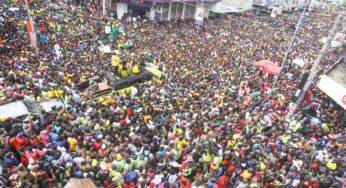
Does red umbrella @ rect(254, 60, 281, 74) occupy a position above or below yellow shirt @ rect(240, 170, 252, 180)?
above

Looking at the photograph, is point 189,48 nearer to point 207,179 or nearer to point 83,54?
point 83,54

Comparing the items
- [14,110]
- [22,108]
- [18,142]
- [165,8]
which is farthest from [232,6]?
[18,142]

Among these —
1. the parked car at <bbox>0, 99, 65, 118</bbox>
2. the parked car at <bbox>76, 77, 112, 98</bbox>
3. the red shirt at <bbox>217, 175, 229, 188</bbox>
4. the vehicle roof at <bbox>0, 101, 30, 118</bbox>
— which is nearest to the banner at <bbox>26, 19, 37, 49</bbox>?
the parked car at <bbox>76, 77, 112, 98</bbox>

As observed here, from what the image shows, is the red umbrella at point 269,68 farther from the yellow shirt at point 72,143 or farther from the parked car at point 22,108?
the yellow shirt at point 72,143

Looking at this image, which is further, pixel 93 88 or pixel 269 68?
pixel 269 68

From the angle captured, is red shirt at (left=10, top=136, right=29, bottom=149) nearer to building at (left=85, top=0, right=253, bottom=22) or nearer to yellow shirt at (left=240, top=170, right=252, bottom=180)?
yellow shirt at (left=240, top=170, right=252, bottom=180)

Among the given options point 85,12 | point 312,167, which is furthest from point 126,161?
point 85,12

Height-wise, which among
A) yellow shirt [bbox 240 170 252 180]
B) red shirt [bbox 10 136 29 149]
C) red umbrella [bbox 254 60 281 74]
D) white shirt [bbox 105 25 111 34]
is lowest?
yellow shirt [bbox 240 170 252 180]

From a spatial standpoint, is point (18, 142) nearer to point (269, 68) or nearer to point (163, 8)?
point (269, 68)
